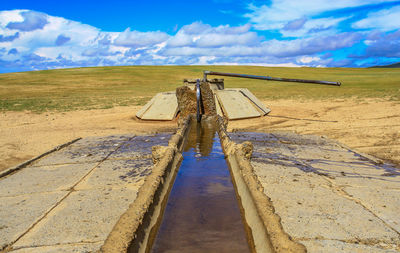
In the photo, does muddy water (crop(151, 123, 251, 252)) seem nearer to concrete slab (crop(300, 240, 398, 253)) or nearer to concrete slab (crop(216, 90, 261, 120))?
concrete slab (crop(300, 240, 398, 253))

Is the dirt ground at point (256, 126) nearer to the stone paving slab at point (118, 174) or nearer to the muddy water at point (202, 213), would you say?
the stone paving slab at point (118, 174)

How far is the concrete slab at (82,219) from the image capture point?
2791mm

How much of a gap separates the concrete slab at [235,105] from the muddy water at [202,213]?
5.55 metres

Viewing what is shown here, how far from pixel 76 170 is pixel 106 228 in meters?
2.21

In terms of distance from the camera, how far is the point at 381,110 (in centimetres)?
1128

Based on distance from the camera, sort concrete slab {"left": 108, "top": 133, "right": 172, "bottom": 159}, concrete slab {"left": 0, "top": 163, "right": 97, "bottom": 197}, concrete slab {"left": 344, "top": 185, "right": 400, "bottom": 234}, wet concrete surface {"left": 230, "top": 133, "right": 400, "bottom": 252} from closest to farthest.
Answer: wet concrete surface {"left": 230, "top": 133, "right": 400, "bottom": 252} → concrete slab {"left": 344, "top": 185, "right": 400, "bottom": 234} → concrete slab {"left": 0, "top": 163, "right": 97, "bottom": 197} → concrete slab {"left": 108, "top": 133, "right": 172, "bottom": 159}

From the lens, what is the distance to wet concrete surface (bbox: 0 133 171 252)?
9.20 ft

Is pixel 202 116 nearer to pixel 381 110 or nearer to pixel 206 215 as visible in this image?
pixel 206 215

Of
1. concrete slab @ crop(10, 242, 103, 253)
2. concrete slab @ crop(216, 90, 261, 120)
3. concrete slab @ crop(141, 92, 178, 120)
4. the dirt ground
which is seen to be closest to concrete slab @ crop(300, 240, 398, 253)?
concrete slab @ crop(10, 242, 103, 253)

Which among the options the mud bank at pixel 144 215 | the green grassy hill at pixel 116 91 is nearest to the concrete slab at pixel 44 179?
the mud bank at pixel 144 215

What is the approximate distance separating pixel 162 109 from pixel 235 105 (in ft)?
8.59

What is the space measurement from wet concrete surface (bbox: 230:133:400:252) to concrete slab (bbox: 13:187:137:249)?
1.69 meters

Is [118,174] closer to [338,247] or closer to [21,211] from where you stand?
[21,211]

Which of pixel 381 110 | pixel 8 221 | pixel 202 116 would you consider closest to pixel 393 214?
pixel 8 221
